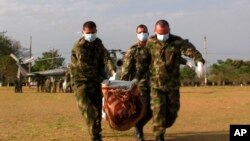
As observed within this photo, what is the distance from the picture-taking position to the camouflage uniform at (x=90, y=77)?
28.4ft

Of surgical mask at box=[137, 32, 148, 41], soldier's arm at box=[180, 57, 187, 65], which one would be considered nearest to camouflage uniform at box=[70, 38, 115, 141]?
surgical mask at box=[137, 32, 148, 41]

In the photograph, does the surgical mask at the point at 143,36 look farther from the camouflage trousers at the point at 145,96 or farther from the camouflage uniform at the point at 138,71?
the camouflage trousers at the point at 145,96

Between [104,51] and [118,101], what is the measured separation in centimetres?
89

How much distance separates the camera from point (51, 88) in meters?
45.2

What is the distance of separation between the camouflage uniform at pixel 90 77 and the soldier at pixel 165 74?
0.90 meters

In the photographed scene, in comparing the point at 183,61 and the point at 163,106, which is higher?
the point at 183,61

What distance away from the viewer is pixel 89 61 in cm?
872

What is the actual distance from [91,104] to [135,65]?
107 cm

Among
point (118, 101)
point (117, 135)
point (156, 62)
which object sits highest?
point (156, 62)

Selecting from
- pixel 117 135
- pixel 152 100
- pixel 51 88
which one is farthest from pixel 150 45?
pixel 51 88

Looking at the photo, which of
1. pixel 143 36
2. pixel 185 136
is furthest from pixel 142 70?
pixel 185 136

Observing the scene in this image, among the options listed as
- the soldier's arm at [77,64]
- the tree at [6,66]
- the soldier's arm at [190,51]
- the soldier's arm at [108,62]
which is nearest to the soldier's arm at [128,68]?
the soldier's arm at [108,62]

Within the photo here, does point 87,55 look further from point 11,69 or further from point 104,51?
point 11,69

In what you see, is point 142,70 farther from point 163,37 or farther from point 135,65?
point 163,37
